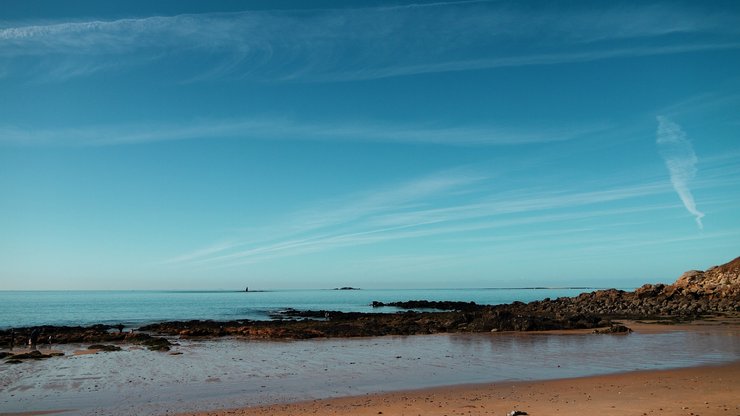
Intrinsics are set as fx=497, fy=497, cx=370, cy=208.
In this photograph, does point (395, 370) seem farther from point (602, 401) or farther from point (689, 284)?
point (689, 284)

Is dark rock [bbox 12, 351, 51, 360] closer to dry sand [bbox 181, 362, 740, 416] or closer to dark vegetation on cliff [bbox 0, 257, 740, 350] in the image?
dark vegetation on cliff [bbox 0, 257, 740, 350]

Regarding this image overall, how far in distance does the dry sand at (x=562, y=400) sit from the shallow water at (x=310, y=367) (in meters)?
1.20

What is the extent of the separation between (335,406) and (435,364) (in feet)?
27.4

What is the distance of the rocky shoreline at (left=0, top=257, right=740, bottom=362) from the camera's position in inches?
1296

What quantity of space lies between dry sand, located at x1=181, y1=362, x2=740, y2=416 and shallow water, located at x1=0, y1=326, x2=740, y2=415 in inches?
47.1

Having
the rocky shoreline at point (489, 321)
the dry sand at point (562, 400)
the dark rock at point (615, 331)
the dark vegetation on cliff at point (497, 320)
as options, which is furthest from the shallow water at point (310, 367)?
the dark vegetation on cliff at point (497, 320)

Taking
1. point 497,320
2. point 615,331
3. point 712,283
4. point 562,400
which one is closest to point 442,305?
point 712,283

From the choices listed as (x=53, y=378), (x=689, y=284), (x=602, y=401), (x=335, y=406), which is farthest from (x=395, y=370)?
(x=689, y=284)

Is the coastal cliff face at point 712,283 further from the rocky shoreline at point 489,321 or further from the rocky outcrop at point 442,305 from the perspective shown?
the rocky outcrop at point 442,305

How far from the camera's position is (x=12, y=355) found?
80.4ft

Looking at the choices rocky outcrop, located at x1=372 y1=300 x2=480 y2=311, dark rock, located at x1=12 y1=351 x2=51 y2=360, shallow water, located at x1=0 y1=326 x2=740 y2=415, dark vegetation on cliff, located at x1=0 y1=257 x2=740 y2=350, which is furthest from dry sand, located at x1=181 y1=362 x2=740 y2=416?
rocky outcrop, located at x1=372 y1=300 x2=480 y2=311

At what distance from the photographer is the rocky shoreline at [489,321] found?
32.9 m

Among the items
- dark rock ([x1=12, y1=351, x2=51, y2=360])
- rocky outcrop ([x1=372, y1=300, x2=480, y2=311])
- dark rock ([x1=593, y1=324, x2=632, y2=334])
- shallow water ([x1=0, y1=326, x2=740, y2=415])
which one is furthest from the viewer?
rocky outcrop ([x1=372, y1=300, x2=480, y2=311])

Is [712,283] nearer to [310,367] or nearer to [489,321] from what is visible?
[489,321]
